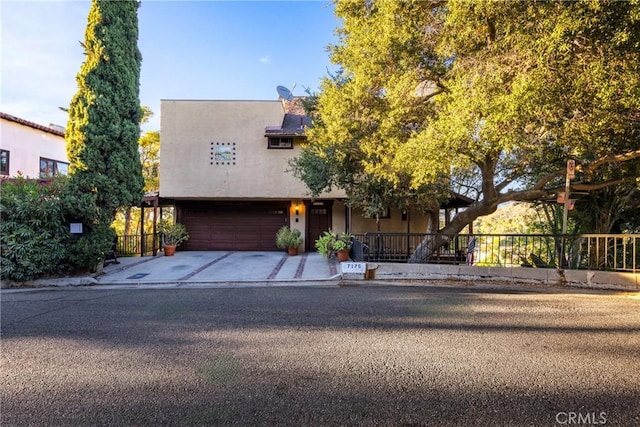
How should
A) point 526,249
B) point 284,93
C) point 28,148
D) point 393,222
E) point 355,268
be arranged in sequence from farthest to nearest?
point 284,93 < point 28,148 < point 393,222 < point 526,249 < point 355,268

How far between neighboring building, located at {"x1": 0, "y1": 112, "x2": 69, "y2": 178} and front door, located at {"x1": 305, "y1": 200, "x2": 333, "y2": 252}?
413 inches

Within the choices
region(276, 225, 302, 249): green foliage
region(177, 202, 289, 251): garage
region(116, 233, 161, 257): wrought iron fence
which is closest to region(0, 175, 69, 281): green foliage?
region(116, 233, 161, 257): wrought iron fence

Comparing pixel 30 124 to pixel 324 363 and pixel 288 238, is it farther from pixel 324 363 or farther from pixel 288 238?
pixel 324 363

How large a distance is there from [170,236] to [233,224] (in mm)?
2813

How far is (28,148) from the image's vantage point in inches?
623

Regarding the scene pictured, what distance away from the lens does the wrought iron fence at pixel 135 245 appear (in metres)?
13.4

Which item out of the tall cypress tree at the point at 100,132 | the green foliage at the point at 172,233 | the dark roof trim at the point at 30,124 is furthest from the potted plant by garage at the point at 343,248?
the dark roof trim at the point at 30,124

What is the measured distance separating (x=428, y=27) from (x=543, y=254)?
8.16 meters

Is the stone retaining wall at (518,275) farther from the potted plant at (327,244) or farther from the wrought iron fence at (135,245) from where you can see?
the wrought iron fence at (135,245)

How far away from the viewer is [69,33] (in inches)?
351

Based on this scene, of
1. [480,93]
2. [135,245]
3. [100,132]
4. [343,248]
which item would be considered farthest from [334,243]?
[135,245]

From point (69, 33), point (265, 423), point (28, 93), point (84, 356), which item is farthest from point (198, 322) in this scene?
point (28, 93)

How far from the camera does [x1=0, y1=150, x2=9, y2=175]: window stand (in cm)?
1452

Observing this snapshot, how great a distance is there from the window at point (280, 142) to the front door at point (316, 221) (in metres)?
2.89
